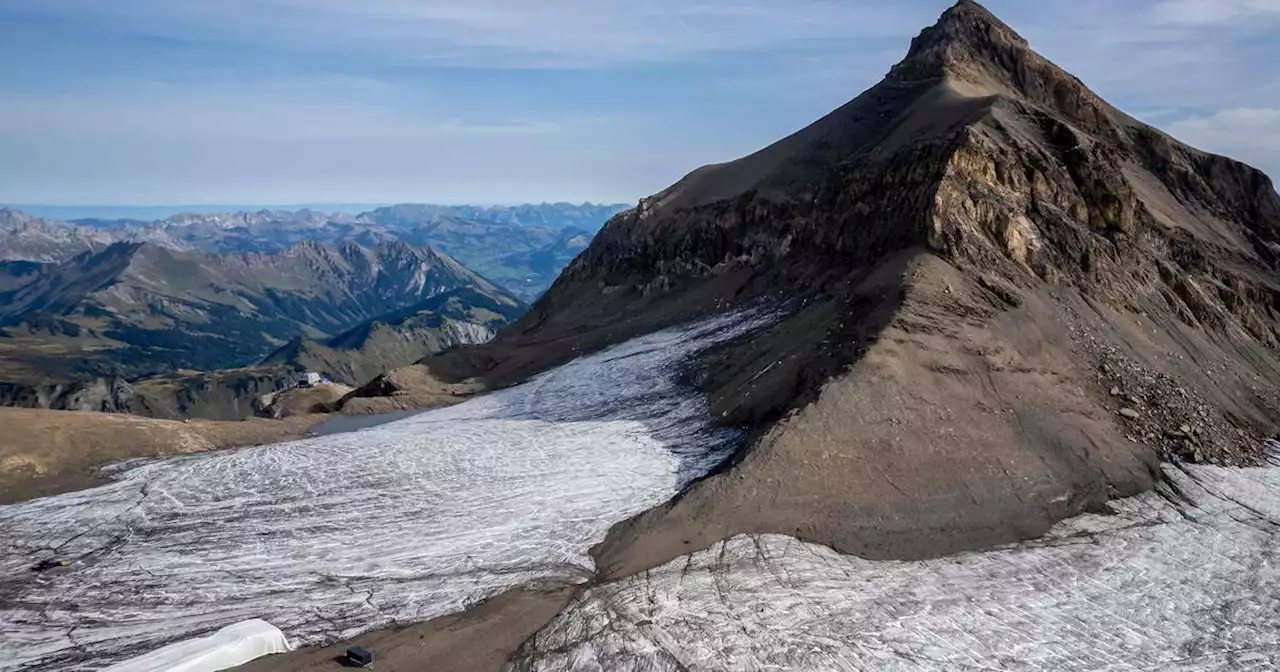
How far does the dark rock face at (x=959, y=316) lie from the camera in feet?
87.9

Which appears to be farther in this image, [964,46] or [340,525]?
[964,46]

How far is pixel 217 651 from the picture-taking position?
18.6 meters

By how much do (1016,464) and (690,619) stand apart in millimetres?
13973

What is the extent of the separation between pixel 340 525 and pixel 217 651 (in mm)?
10050

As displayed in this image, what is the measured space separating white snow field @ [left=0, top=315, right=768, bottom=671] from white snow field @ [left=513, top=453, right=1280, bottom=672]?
12.8 feet

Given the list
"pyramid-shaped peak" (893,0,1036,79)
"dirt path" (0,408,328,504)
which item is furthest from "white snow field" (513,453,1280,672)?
"pyramid-shaped peak" (893,0,1036,79)

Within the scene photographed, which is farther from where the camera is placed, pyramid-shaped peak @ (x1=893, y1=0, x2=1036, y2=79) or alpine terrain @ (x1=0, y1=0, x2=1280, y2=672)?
pyramid-shaped peak @ (x1=893, y1=0, x2=1036, y2=79)

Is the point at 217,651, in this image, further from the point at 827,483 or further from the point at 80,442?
the point at 80,442

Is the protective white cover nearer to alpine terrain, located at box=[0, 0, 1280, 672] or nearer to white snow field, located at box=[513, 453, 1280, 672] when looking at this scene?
alpine terrain, located at box=[0, 0, 1280, 672]

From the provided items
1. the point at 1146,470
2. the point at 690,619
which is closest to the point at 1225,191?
the point at 1146,470

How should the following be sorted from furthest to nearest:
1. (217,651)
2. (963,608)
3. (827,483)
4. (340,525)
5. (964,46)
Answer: (964,46) < (340,525) < (827,483) < (963,608) < (217,651)

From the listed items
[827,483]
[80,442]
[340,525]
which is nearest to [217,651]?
[340,525]

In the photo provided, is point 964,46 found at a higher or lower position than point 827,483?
higher

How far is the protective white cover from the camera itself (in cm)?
1809
